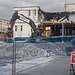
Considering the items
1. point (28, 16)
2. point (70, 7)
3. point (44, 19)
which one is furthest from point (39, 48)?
point (70, 7)

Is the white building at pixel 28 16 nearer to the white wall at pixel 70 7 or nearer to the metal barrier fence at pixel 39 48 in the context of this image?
the white wall at pixel 70 7

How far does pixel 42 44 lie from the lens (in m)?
17.1

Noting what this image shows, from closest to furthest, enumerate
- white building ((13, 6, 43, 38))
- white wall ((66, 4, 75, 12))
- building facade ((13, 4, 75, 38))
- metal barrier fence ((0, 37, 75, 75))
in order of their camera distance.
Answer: metal barrier fence ((0, 37, 75, 75))
building facade ((13, 4, 75, 38))
white building ((13, 6, 43, 38))
white wall ((66, 4, 75, 12))

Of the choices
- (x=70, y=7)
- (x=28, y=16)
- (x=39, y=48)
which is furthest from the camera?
(x=70, y=7)

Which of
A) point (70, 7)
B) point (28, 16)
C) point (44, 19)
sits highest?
point (70, 7)

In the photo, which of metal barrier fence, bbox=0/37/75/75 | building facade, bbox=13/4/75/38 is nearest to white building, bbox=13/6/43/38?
building facade, bbox=13/4/75/38

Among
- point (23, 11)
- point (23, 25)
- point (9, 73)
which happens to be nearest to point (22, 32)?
point (23, 25)

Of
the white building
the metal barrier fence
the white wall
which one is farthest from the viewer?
the white wall

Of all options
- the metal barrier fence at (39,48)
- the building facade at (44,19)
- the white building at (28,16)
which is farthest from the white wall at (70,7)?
the metal barrier fence at (39,48)

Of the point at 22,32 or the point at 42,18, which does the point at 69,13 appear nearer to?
the point at 42,18

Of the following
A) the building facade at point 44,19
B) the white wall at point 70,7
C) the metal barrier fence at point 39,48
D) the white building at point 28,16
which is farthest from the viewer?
the white wall at point 70,7

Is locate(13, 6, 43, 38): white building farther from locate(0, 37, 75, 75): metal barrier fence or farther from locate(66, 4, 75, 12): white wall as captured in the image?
locate(0, 37, 75, 75): metal barrier fence

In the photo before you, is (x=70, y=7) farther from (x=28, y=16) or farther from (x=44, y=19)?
(x=28, y=16)

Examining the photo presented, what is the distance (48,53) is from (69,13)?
34084 millimetres
